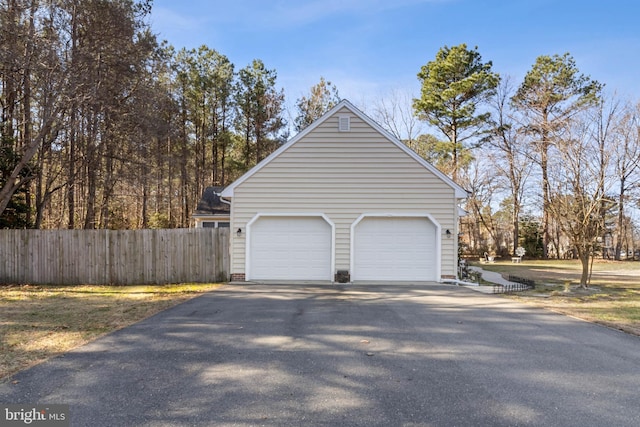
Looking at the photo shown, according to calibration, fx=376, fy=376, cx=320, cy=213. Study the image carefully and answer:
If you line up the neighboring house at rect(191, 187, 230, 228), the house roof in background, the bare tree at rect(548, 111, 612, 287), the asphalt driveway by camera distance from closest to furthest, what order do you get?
the asphalt driveway < the bare tree at rect(548, 111, 612, 287) < the neighboring house at rect(191, 187, 230, 228) < the house roof in background

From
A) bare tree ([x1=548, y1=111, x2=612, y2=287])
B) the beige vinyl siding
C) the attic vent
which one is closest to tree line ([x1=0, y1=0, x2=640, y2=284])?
bare tree ([x1=548, y1=111, x2=612, y2=287])

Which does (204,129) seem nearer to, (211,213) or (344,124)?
(211,213)

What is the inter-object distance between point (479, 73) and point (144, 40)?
20970mm

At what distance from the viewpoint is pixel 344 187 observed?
456 inches

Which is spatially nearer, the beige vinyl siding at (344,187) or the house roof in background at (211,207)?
the beige vinyl siding at (344,187)

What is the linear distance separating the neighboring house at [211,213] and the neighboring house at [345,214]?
7.62 meters

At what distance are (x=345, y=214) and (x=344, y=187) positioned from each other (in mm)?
834

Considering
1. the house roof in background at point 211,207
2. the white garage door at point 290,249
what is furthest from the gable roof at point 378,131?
the house roof in background at point 211,207

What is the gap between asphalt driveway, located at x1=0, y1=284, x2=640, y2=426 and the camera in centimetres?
308

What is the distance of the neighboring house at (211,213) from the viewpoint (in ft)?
61.9

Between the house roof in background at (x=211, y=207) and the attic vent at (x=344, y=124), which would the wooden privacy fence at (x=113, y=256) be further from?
the house roof in background at (x=211, y=207)

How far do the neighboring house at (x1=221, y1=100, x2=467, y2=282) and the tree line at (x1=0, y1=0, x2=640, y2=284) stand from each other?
3992 millimetres

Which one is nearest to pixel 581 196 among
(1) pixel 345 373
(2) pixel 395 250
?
(2) pixel 395 250

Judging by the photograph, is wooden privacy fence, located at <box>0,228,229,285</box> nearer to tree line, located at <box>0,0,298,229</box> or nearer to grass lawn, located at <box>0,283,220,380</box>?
grass lawn, located at <box>0,283,220,380</box>
